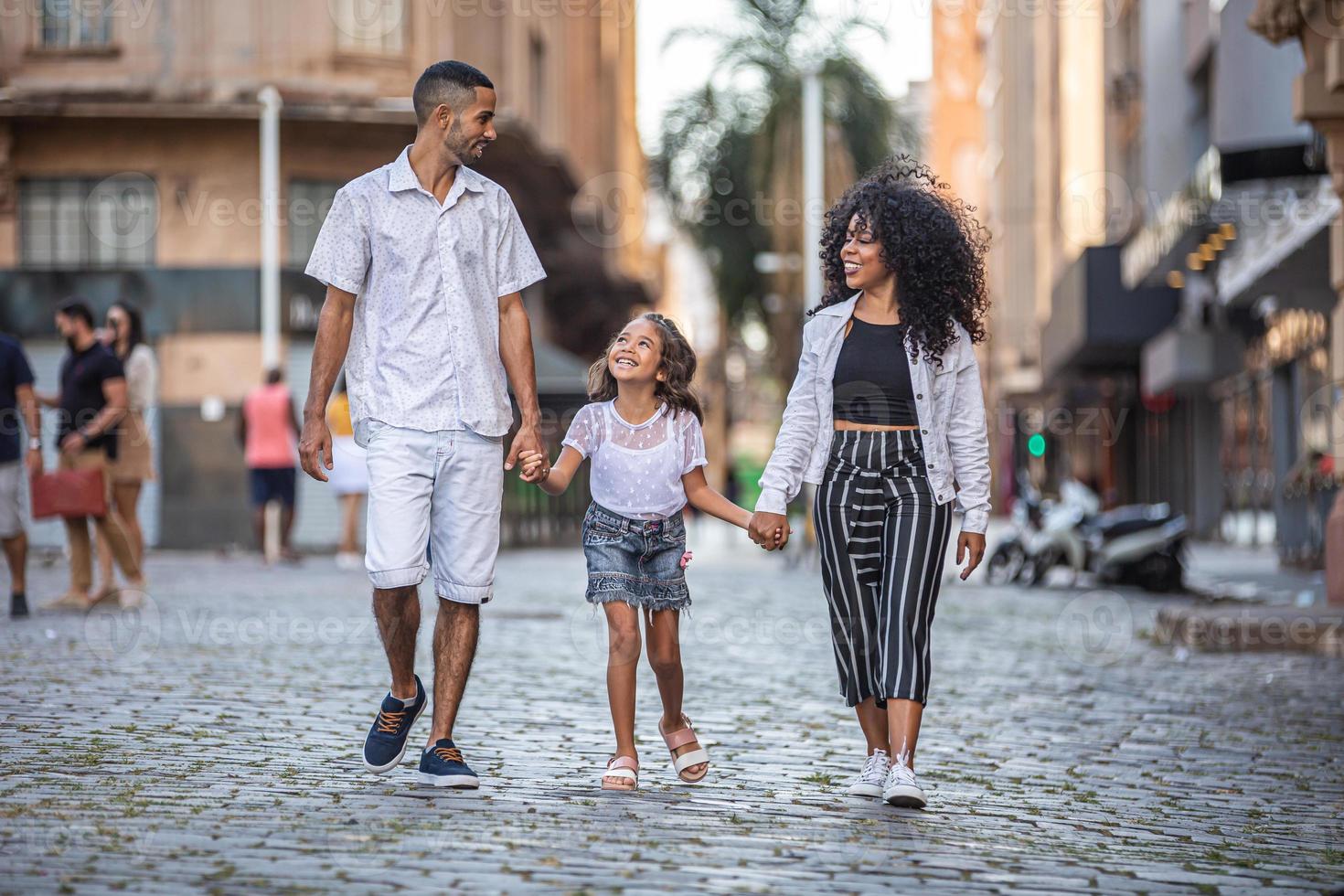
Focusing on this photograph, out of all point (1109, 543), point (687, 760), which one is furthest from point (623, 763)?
point (1109, 543)

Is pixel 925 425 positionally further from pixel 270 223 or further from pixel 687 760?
pixel 270 223

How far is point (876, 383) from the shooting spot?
607 centimetres

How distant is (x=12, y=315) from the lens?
93.7 ft

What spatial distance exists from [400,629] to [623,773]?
0.77 metres

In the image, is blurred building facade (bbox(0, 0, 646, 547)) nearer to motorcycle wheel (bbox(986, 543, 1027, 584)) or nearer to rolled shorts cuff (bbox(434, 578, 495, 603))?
motorcycle wheel (bbox(986, 543, 1027, 584))

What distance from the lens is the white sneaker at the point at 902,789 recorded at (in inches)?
225

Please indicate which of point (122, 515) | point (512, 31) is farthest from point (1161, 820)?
point (512, 31)

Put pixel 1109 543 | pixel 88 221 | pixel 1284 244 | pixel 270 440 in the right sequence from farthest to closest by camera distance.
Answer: pixel 88 221 < pixel 1109 543 < pixel 270 440 < pixel 1284 244

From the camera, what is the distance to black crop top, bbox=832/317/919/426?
6.06 meters

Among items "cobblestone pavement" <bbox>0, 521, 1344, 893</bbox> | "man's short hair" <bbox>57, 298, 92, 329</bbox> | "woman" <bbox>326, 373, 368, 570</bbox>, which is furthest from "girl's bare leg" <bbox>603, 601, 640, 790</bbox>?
"woman" <bbox>326, 373, 368, 570</bbox>

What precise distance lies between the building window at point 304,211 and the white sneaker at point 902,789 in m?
23.4

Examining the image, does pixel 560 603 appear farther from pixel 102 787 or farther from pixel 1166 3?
pixel 1166 3

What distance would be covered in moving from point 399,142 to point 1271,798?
23.6 m

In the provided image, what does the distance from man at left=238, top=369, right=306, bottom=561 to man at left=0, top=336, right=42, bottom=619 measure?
6.38 metres
